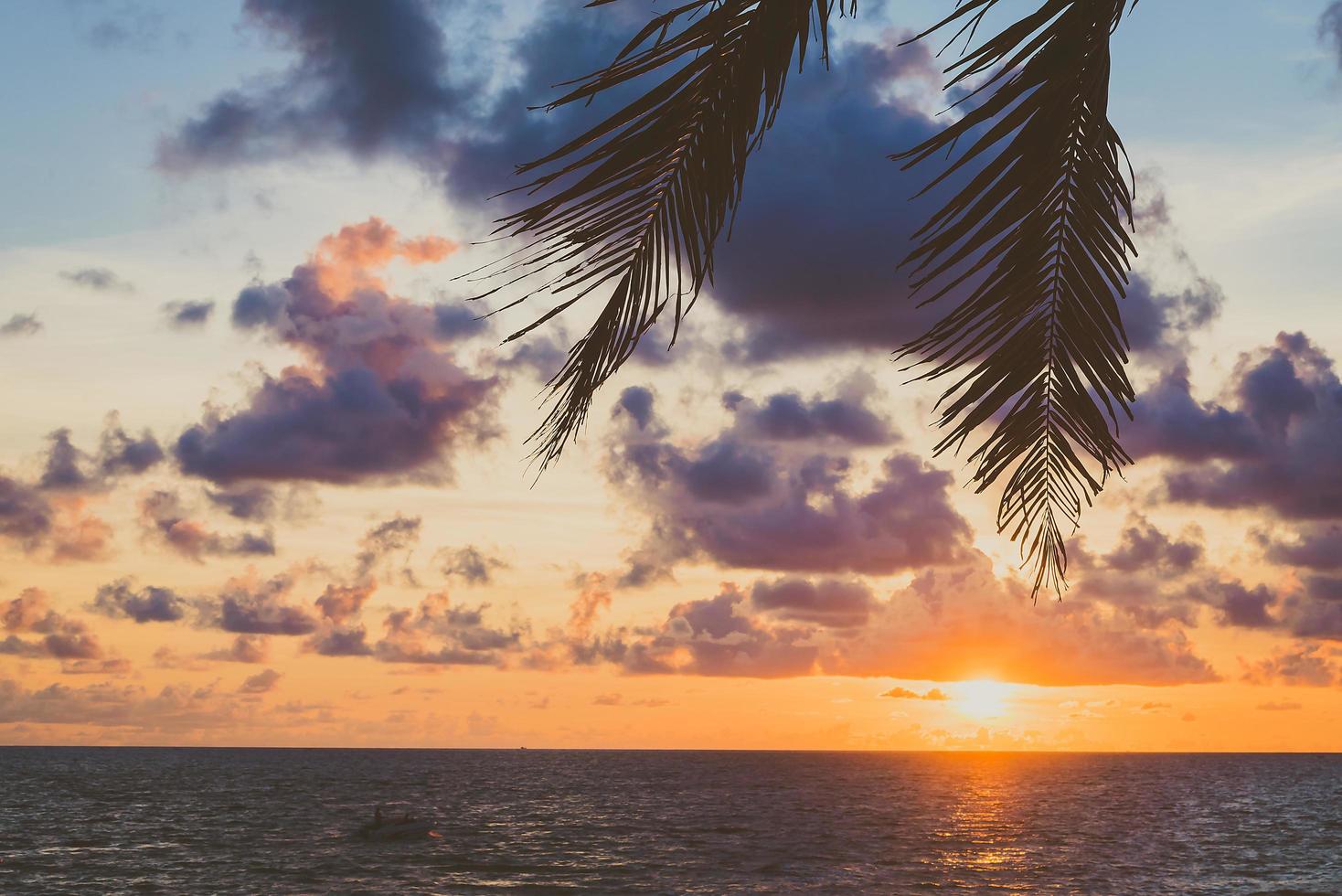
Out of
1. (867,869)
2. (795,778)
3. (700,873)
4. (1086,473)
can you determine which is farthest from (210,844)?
(795,778)

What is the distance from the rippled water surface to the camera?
58.3 meters

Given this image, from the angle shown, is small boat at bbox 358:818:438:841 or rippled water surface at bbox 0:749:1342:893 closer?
rippled water surface at bbox 0:749:1342:893

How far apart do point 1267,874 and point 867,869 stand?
22167 millimetres

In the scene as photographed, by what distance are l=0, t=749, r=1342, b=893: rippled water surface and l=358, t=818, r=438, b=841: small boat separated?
197 centimetres

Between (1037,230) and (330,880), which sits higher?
(1037,230)

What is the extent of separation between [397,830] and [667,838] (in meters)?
17.2

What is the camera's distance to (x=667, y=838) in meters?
78.6

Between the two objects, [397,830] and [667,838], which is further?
[667,838]

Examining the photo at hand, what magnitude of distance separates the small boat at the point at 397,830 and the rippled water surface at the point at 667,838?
1974 mm

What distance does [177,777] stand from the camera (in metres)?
165

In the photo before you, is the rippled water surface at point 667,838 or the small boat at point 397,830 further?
the small boat at point 397,830

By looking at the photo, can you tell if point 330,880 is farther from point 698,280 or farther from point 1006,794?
point 1006,794

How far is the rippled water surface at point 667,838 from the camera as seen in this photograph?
191 ft

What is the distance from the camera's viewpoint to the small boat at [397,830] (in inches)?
3007
